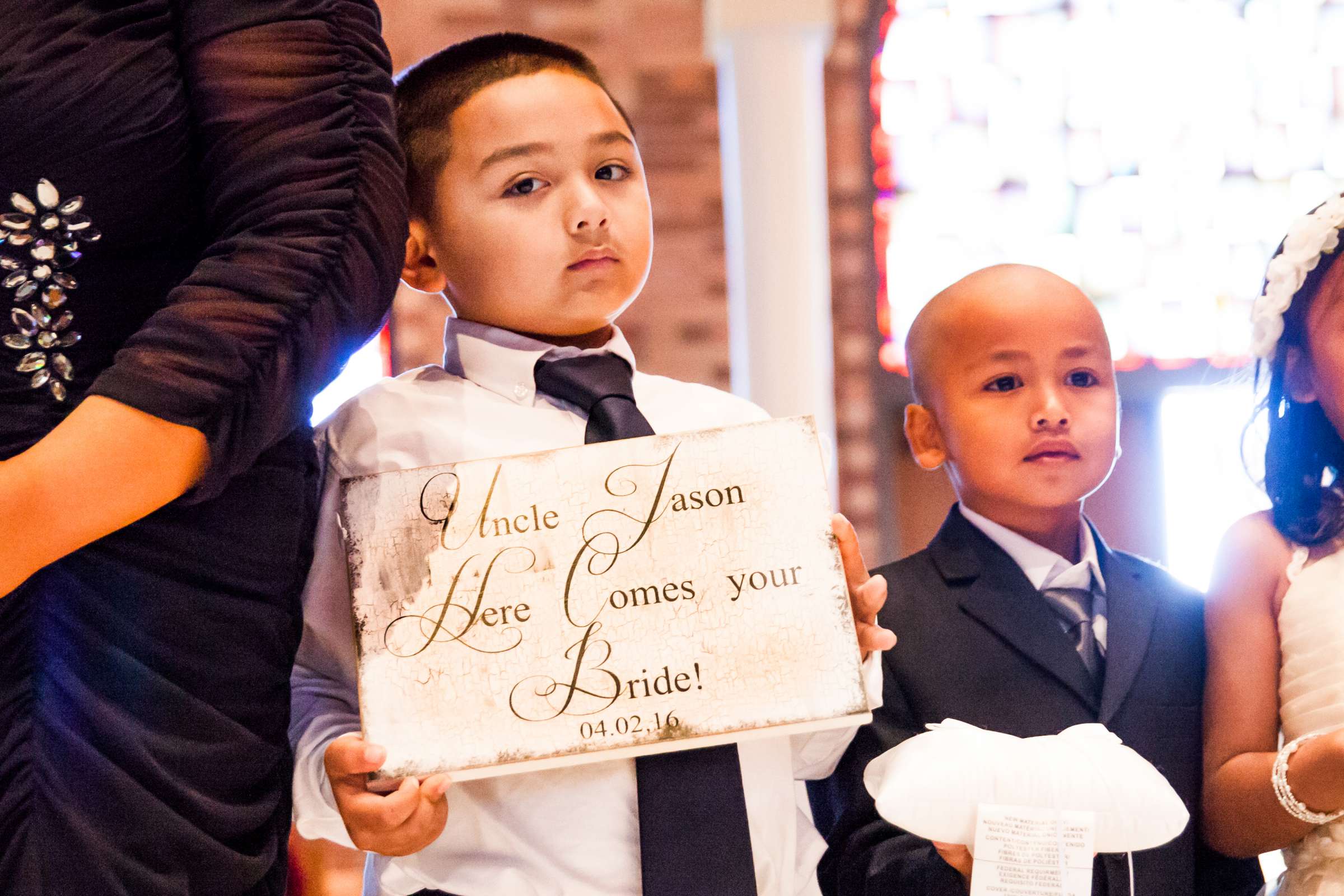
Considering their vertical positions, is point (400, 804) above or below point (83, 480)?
below

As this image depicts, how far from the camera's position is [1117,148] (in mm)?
4211

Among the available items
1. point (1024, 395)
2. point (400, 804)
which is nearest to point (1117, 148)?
point (1024, 395)

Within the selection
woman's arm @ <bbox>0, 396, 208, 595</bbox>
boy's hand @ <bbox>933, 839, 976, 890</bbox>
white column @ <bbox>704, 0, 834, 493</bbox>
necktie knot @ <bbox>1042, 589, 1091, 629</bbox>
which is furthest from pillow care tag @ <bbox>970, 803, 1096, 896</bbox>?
white column @ <bbox>704, 0, 834, 493</bbox>

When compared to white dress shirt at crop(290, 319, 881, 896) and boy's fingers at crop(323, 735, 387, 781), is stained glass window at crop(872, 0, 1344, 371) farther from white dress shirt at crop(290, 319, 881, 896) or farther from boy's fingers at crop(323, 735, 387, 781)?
boy's fingers at crop(323, 735, 387, 781)

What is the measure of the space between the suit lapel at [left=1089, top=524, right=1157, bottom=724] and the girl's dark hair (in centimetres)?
16

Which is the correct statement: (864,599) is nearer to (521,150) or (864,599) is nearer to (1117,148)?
(521,150)

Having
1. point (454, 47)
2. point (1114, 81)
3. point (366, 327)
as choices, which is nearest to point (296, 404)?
point (366, 327)

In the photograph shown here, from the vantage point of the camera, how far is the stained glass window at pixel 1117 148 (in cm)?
417

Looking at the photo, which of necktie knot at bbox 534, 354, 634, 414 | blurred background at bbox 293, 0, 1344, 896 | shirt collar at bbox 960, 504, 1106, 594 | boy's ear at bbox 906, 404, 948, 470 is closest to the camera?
necktie knot at bbox 534, 354, 634, 414

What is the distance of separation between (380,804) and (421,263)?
0.56 metres

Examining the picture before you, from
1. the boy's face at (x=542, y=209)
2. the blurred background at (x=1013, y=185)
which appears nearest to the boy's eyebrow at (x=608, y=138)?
the boy's face at (x=542, y=209)

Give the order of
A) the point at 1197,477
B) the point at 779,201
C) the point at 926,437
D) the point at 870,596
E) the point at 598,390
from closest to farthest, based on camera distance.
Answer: the point at 870,596 → the point at 598,390 → the point at 926,437 → the point at 779,201 → the point at 1197,477

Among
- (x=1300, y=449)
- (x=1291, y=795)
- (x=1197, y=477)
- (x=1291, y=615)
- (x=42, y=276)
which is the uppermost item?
(x=42, y=276)

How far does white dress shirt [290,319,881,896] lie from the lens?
110 cm
